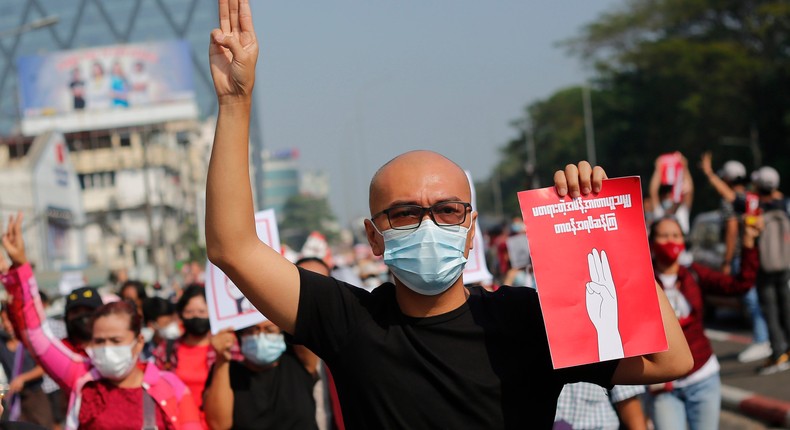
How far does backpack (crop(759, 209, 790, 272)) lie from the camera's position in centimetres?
1045

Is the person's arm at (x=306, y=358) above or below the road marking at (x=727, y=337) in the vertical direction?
above

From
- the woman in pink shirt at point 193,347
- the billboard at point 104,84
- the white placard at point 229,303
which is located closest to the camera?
the white placard at point 229,303

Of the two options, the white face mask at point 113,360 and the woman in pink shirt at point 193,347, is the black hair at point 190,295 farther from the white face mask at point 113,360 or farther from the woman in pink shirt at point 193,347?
the white face mask at point 113,360

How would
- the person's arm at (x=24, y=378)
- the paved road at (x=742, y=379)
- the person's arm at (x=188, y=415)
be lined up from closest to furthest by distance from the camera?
the person's arm at (x=188, y=415) → the person's arm at (x=24, y=378) → the paved road at (x=742, y=379)

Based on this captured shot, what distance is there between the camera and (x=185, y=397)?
15.3 ft

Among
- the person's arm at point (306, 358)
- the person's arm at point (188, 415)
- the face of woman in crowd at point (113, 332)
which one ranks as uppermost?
the face of woman in crowd at point (113, 332)

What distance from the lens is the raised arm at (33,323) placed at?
498 centimetres

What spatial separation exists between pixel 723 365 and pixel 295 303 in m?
9.63

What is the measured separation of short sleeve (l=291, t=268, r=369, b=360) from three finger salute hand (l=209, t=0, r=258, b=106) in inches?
18.9

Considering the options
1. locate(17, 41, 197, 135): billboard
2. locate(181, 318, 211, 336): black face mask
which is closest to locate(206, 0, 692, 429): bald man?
locate(181, 318, 211, 336): black face mask

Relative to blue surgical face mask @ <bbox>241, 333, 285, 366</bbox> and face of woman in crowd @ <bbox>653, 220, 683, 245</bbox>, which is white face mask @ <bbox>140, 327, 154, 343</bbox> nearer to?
blue surgical face mask @ <bbox>241, 333, 285, 366</bbox>

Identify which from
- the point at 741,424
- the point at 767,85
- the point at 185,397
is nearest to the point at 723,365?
the point at 741,424

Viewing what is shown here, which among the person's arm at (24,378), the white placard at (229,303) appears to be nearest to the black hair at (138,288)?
the person's arm at (24,378)

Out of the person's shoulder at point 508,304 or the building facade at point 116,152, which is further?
the building facade at point 116,152
